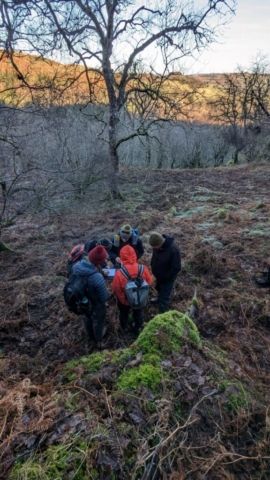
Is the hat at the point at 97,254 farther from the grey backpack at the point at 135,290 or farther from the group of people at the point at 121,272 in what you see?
the grey backpack at the point at 135,290

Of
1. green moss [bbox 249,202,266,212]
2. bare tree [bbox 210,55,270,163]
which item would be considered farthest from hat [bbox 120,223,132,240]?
A: bare tree [bbox 210,55,270,163]

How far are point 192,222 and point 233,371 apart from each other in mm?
7166

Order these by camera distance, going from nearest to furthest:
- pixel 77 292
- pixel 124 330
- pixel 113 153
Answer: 1. pixel 77 292
2. pixel 124 330
3. pixel 113 153

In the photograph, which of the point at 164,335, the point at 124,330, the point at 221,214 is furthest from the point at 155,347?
the point at 221,214

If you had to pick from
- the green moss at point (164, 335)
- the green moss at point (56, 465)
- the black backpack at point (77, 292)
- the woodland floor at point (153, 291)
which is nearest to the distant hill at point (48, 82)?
the black backpack at point (77, 292)

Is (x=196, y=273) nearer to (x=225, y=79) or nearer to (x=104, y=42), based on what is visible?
(x=104, y=42)

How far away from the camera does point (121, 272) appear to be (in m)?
4.57

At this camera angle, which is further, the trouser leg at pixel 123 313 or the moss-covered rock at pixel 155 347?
the trouser leg at pixel 123 313

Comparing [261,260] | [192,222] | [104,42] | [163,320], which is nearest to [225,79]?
[104,42]

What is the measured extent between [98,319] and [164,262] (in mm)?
1487

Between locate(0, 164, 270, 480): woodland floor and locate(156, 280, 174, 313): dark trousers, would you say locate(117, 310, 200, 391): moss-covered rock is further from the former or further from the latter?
locate(156, 280, 174, 313): dark trousers

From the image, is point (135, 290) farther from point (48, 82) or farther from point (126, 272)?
point (48, 82)

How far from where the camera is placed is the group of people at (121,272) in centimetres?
417

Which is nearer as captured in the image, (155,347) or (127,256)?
(155,347)
